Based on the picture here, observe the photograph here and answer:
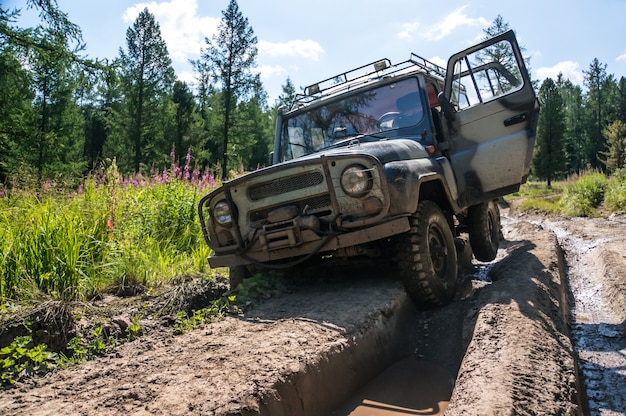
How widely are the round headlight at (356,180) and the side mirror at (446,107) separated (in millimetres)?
1407

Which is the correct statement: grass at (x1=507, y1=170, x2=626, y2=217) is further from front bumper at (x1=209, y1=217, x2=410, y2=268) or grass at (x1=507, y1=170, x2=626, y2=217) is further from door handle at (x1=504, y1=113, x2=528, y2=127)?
front bumper at (x1=209, y1=217, x2=410, y2=268)

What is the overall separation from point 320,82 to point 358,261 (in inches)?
98.1

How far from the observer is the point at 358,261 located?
13.5 ft

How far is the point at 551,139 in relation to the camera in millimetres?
35781

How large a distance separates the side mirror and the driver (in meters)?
0.24

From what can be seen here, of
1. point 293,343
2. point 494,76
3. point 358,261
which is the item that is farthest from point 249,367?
point 494,76

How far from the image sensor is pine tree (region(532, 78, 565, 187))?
35.3 meters

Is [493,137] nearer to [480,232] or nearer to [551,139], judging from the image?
[480,232]

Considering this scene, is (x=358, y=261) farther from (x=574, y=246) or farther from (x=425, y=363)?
(x=574, y=246)

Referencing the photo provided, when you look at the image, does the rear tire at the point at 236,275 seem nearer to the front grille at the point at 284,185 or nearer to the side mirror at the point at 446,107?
the front grille at the point at 284,185

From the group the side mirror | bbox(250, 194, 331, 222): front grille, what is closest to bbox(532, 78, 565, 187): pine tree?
the side mirror

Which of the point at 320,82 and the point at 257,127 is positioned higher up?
the point at 257,127

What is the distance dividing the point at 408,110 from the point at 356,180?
60.7 inches

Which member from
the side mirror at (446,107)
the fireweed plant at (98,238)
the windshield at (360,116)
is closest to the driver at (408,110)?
the windshield at (360,116)
